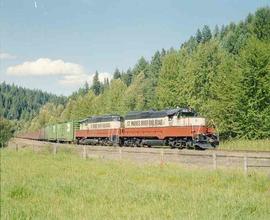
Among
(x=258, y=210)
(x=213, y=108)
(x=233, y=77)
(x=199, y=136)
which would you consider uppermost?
(x=233, y=77)

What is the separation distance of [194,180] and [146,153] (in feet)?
31.4

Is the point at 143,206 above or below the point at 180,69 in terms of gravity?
below

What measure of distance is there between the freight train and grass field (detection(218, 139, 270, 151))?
438cm

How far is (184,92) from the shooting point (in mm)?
55500

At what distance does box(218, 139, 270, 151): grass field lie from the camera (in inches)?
1508

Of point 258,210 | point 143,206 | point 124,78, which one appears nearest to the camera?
point 258,210

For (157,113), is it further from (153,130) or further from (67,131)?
(67,131)

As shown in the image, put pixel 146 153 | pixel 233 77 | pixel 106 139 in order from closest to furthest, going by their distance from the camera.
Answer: pixel 146 153 < pixel 233 77 < pixel 106 139

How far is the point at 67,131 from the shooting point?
215 ft

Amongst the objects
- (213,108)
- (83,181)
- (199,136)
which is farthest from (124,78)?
(83,181)

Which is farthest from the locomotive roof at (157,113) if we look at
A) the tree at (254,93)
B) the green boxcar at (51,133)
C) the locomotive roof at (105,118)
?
the green boxcar at (51,133)

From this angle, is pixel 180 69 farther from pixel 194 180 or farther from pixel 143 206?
pixel 143 206

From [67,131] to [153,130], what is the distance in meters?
28.0

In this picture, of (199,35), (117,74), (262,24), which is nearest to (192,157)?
(262,24)
